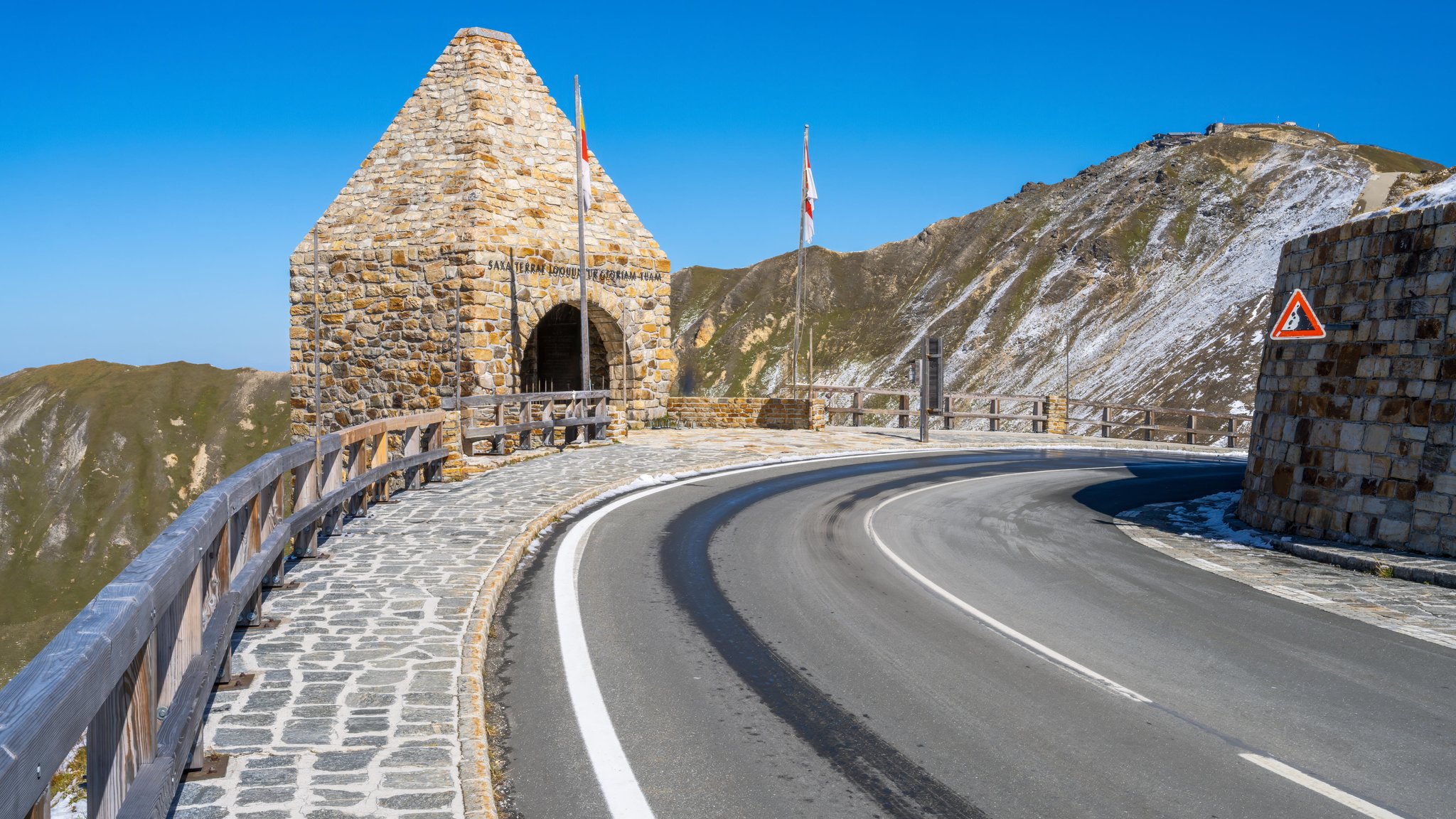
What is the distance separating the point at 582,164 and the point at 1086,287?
96.2 metres

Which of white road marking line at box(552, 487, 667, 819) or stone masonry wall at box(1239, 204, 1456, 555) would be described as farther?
stone masonry wall at box(1239, 204, 1456, 555)

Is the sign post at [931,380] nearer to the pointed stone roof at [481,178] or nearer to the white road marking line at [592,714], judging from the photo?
the pointed stone roof at [481,178]

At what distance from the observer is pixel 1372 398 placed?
36.3 feet

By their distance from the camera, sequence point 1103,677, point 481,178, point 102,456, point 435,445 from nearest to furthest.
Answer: point 1103,677
point 435,445
point 481,178
point 102,456

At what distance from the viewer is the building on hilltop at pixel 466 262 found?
75.2 ft

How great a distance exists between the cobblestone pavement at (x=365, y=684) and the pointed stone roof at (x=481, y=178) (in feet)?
42.6

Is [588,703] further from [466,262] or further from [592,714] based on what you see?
[466,262]

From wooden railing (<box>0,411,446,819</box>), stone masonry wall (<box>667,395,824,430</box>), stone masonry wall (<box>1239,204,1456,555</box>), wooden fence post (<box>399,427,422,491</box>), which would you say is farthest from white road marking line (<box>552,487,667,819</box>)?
stone masonry wall (<box>667,395,824,430</box>)

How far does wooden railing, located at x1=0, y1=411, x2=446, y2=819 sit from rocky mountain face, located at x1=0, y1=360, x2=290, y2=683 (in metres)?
103

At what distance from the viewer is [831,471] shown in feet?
61.5

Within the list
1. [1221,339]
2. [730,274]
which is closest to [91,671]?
[1221,339]

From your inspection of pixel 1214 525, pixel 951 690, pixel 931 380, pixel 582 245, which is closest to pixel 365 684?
pixel 951 690

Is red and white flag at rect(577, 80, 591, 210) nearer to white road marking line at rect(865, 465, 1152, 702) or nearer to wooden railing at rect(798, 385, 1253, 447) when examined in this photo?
wooden railing at rect(798, 385, 1253, 447)

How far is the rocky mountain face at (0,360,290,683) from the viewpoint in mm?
107438
